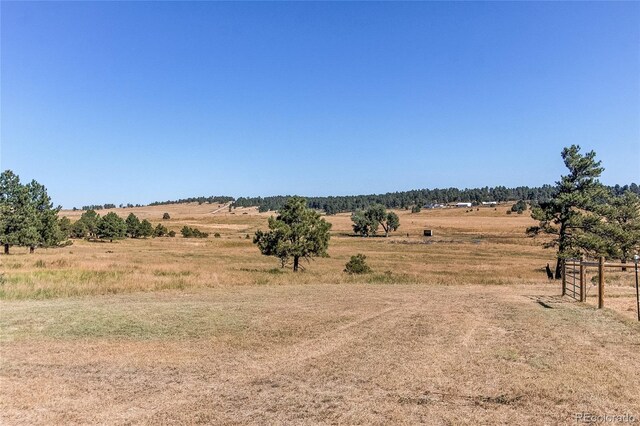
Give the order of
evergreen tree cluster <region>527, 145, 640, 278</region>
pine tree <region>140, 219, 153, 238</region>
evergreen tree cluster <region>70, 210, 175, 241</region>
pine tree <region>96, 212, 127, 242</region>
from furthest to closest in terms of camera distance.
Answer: pine tree <region>140, 219, 153, 238</region>, evergreen tree cluster <region>70, 210, 175, 241</region>, pine tree <region>96, 212, 127, 242</region>, evergreen tree cluster <region>527, 145, 640, 278</region>

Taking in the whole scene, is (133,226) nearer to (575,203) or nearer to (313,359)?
(575,203)

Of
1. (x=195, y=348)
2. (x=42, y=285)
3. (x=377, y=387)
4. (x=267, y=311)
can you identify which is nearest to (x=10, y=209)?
(x=42, y=285)

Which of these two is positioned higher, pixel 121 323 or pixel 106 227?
pixel 106 227

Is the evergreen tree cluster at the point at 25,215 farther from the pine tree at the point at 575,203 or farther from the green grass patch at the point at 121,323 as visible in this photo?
the pine tree at the point at 575,203

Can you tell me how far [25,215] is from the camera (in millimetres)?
52562

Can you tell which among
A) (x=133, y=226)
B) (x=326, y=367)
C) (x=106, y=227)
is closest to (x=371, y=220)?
(x=133, y=226)

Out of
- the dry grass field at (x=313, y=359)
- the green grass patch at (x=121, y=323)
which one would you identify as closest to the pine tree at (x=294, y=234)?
the dry grass field at (x=313, y=359)

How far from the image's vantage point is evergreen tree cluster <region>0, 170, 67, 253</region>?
50456mm

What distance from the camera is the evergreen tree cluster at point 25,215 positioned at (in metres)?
50.5

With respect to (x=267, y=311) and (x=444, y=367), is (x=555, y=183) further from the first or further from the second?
(x=444, y=367)

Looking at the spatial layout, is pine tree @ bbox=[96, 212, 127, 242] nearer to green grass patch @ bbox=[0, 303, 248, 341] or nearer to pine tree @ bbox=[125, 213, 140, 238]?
pine tree @ bbox=[125, 213, 140, 238]

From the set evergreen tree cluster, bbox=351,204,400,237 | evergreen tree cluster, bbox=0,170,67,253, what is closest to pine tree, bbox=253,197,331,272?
evergreen tree cluster, bbox=0,170,67,253

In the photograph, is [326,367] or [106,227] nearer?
[326,367]

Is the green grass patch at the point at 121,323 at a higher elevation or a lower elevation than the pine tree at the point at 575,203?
lower
